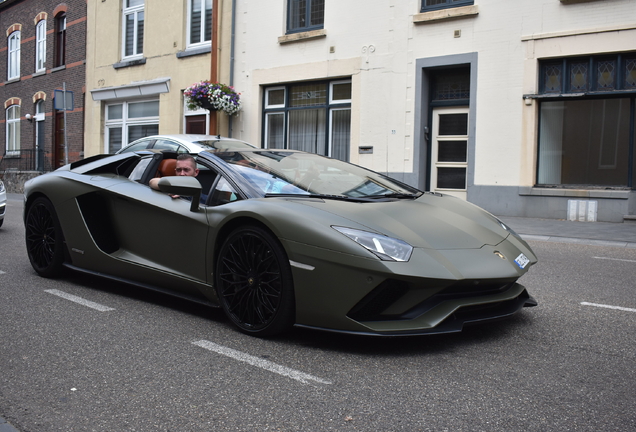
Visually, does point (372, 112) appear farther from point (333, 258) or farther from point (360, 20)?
point (333, 258)

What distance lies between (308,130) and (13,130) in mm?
18803

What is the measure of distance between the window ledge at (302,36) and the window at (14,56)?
58.4ft

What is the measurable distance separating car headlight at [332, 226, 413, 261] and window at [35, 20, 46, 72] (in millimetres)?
27062

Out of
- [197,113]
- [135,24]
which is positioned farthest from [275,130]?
[135,24]

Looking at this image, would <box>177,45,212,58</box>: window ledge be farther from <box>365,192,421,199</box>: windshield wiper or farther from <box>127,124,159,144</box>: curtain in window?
<box>365,192,421,199</box>: windshield wiper

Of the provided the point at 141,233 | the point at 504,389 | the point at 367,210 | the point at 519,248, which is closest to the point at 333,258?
the point at 367,210

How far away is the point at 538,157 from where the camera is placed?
43.9 feet

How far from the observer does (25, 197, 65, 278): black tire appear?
18.6ft

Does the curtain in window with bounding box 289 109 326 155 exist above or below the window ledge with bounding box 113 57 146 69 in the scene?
below

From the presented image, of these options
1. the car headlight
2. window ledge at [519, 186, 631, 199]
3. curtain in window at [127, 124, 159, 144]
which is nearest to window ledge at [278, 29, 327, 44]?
curtain in window at [127, 124, 159, 144]

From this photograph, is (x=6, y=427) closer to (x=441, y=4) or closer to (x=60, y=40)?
(x=441, y=4)

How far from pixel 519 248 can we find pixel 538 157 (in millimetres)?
9898

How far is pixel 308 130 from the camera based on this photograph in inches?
676

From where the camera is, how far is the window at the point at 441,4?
14001 mm
